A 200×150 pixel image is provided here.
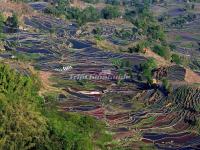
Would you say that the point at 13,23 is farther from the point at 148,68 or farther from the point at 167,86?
the point at 167,86

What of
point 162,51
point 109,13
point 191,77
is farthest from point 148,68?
point 109,13

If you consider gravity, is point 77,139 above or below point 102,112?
above

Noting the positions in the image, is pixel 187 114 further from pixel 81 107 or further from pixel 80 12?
pixel 80 12

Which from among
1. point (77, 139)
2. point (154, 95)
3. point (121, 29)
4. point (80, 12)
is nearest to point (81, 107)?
point (154, 95)

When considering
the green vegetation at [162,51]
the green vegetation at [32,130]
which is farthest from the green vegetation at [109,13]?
the green vegetation at [32,130]

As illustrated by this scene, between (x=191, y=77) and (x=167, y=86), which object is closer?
(x=167, y=86)

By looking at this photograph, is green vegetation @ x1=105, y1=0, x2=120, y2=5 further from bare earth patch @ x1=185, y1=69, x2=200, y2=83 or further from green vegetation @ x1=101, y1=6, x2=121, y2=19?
bare earth patch @ x1=185, y1=69, x2=200, y2=83
